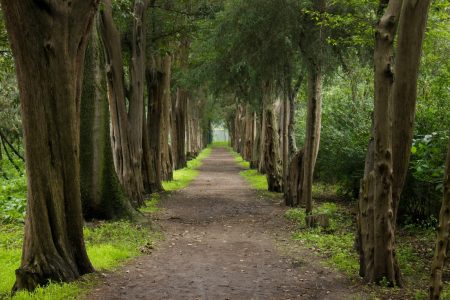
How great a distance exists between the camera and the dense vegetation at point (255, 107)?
6.43 m

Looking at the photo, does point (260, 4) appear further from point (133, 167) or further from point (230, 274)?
point (230, 274)

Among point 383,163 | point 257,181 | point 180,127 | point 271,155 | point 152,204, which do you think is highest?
point 180,127

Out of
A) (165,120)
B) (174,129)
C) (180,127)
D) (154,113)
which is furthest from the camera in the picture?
(180,127)

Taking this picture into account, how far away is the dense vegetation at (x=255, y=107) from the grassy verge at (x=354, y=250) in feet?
0.18

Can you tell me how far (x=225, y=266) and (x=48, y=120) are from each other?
3.78 m

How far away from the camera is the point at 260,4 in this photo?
1379 cm

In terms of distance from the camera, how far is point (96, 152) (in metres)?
11.3

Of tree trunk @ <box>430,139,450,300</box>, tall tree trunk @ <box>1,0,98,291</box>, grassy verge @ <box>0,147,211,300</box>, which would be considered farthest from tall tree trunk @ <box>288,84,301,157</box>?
tree trunk @ <box>430,139,450,300</box>

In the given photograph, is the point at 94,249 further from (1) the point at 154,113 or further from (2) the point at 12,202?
(1) the point at 154,113

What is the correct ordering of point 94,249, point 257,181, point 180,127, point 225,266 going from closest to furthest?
point 225,266, point 94,249, point 257,181, point 180,127

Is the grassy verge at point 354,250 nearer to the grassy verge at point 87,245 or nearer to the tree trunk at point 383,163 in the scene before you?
the tree trunk at point 383,163

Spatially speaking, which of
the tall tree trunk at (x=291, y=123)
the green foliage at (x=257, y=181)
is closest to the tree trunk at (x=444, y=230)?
the tall tree trunk at (x=291, y=123)

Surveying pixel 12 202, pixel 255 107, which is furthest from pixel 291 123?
pixel 12 202

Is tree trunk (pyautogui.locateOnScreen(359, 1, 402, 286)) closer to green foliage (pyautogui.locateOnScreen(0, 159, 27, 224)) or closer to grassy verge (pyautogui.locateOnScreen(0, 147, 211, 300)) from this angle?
grassy verge (pyautogui.locateOnScreen(0, 147, 211, 300))
